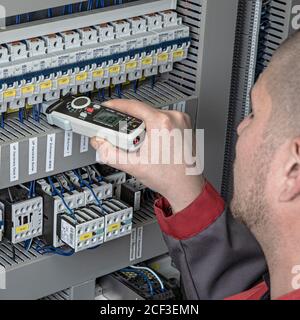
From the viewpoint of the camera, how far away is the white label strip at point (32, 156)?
89.8 inches

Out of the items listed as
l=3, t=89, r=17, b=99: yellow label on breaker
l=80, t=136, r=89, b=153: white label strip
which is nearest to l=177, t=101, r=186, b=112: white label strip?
l=80, t=136, r=89, b=153: white label strip

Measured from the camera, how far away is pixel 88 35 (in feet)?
7.77

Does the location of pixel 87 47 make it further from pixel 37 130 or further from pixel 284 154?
pixel 284 154

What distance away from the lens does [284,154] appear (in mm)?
1664

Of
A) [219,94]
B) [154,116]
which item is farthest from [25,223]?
[219,94]

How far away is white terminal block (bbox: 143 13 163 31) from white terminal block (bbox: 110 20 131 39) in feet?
0.25

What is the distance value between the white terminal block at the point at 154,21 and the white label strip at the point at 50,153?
1.46 feet

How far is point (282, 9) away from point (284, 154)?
1185 mm

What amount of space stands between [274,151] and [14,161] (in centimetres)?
81

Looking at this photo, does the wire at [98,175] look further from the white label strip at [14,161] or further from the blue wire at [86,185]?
the white label strip at [14,161]

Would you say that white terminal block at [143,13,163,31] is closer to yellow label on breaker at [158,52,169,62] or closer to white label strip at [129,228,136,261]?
yellow label on breaker at [158,52,169,62]

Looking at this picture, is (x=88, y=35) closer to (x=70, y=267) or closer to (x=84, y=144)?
(x=84, y=144)

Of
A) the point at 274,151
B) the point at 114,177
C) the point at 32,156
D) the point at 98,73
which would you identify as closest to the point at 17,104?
the point at 32,156
